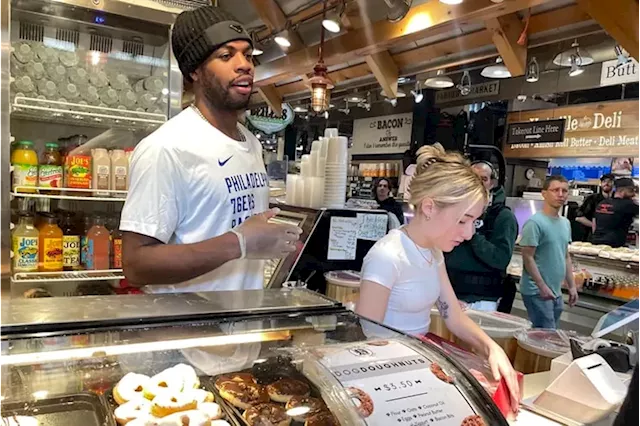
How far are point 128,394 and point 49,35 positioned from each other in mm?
2767

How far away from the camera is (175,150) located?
1.62 metres

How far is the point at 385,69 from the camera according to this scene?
4598 mm

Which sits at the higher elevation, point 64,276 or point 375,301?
point 375,301

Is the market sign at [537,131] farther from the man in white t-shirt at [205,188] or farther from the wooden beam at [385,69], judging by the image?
the man in white t-shirt at [205,188]

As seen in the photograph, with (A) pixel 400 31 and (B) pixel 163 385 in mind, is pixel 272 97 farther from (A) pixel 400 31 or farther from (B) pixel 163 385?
(B) pixel 163 385

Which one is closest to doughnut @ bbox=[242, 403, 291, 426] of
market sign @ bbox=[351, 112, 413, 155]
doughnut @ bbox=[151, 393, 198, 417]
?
doughnut @ bbox=[151, 393, 198, 417]

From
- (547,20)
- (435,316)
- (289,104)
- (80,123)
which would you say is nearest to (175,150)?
(435,316)

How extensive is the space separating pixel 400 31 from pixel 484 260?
174cm

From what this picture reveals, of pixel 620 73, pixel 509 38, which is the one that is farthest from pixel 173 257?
pixel 620 73

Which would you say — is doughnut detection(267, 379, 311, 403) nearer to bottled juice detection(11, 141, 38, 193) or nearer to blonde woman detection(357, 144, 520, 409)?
blonde woman detection(357, 144, 520, 409)

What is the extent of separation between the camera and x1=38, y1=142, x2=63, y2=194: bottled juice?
9.48ft

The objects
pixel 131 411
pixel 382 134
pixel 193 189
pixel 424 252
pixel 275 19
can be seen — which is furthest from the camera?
pixel 382 134

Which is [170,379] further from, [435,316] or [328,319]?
[435,316]

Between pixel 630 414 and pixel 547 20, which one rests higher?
pixel 547 20
